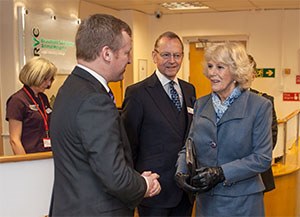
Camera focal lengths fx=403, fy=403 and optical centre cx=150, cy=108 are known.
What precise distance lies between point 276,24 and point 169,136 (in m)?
5.77

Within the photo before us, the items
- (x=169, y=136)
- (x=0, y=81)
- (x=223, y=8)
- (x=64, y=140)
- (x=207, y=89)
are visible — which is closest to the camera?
(x=64, y=140)

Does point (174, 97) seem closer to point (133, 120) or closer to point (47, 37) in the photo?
point (133, 120)

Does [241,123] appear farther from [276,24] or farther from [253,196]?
[276,24]

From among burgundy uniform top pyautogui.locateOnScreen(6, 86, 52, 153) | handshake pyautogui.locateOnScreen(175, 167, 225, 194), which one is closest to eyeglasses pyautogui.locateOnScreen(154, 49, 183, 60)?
handshake pyautogui.locateOnScreen(175, 167, 225, 194)

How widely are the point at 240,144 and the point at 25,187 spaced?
141 cm

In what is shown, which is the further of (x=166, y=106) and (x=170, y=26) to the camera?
(x=170, y=26)

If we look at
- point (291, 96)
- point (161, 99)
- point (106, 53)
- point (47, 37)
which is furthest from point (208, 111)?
point (291, 96)

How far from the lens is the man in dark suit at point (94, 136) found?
1464 mm

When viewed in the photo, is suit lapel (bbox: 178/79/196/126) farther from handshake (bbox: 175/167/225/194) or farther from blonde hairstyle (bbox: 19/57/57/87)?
blonde hairstyle (bbox: 19/57/57/87)

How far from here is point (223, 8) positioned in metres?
7.32

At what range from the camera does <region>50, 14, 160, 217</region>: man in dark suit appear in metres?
1.46

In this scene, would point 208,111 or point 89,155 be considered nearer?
point 89,155

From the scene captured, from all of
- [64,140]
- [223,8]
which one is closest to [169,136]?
[64,140]

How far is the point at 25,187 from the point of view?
255 centimetres
